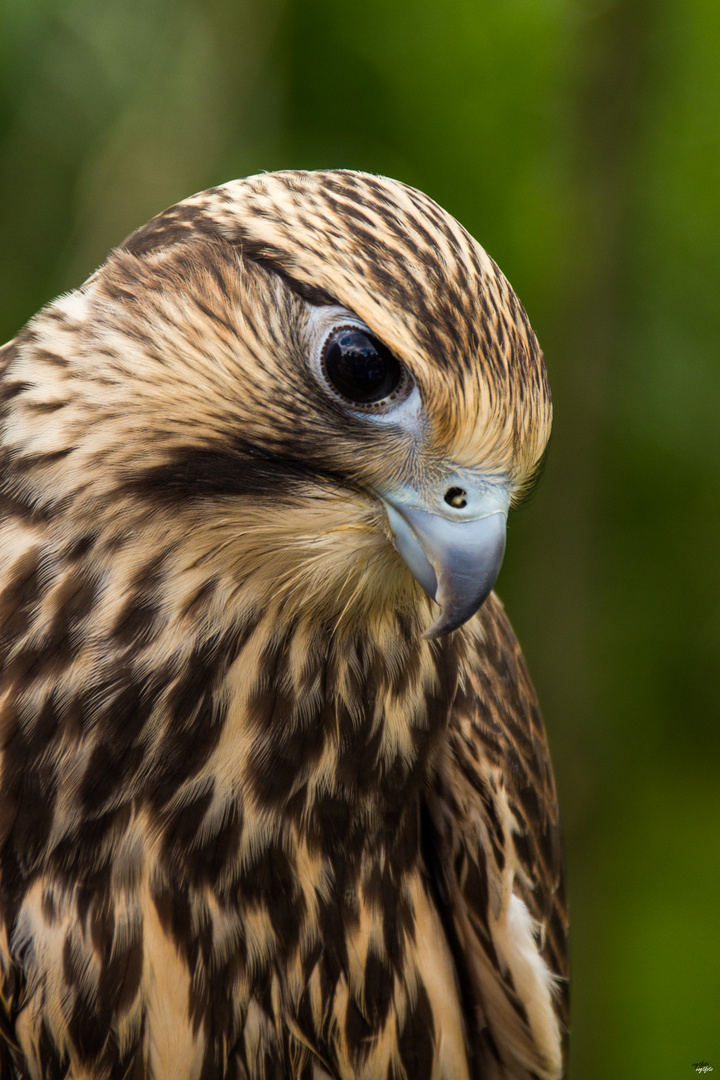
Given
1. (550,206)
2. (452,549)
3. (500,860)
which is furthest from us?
(550,206)

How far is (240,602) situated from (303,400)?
0.34 meters

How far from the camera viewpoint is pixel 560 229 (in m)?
3.38

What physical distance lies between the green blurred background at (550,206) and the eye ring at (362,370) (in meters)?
1.58

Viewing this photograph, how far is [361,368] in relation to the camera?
1.67m

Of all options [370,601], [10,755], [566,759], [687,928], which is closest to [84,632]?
[10,755]

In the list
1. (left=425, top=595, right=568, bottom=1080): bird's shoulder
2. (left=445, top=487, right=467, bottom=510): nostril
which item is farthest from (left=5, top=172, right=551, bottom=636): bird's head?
(left=425, top=595, right=568, bottom=1080): bird's shoulder

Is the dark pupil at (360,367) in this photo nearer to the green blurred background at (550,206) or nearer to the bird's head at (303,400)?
the bird's head at (303,400)

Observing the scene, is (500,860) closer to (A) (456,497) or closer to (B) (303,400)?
(A) (456,497)

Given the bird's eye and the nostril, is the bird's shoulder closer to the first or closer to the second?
the nostril

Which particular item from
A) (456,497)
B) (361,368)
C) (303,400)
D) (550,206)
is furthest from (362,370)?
(550,206)

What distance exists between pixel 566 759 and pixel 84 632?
2023 mm

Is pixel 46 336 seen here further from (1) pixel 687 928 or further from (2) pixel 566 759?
(1) pixel 687 928

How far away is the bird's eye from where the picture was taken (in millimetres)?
1658

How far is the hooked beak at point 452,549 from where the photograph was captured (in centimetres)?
164
